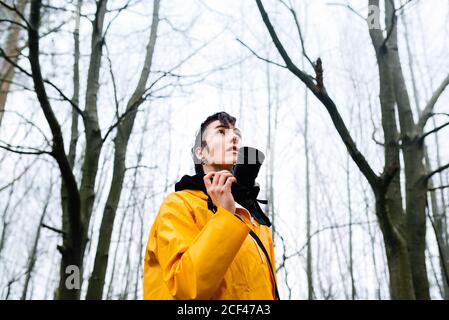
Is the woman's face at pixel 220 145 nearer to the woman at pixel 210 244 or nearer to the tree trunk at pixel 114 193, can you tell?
the woman at pixel 210 244

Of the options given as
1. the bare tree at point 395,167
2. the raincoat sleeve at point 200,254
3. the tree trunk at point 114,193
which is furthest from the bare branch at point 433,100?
the raincoat sleeve at point 200,254

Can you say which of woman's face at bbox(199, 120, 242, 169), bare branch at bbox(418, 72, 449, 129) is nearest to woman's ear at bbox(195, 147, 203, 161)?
woman's face at bbox(199, 120, 242, 169)

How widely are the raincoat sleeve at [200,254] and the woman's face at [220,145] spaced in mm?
309

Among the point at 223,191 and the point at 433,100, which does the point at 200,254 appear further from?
the point at 433,100

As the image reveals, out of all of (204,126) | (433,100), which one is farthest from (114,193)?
(433,100)

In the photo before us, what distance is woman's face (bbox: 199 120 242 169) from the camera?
4.88 feet

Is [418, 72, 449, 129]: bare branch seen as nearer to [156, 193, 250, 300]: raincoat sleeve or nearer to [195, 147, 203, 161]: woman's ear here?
[195, 147, 203, 161]: woman's ear

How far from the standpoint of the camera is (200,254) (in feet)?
3.72

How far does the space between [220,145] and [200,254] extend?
1.65 ft
